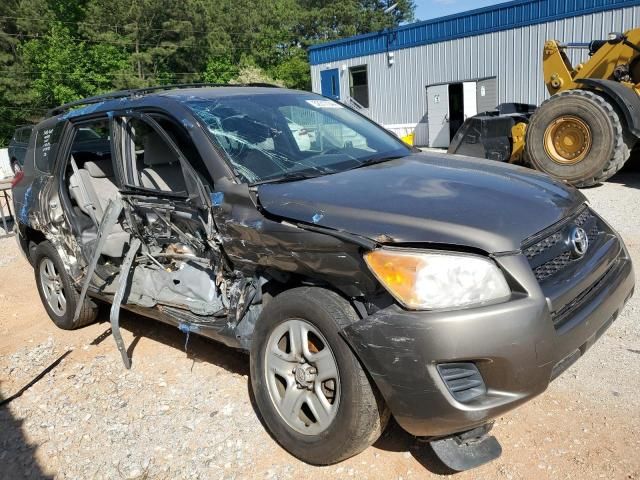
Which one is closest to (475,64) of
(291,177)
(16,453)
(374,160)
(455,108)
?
(455,108)

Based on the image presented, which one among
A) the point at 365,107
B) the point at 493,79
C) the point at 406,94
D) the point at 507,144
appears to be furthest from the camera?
the point at 365,107

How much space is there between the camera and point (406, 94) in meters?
19.3

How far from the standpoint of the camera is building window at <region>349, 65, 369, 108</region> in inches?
825

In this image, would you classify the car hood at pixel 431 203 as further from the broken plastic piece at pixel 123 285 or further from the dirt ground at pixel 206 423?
the broken plastic piece at pixel 123 285

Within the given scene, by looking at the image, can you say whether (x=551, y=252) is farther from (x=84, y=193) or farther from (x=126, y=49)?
(x=126, y=49)

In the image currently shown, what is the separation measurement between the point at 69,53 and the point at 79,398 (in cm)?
3404

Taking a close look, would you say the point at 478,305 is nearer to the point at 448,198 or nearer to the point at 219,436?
the point at 448,198

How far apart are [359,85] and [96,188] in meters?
18.2

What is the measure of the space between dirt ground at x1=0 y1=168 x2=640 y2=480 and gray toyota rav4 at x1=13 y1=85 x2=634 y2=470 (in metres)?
0.25

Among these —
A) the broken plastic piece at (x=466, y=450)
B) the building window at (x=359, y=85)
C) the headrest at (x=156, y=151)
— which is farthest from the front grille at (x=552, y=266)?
the building window at (x=359, y=85)

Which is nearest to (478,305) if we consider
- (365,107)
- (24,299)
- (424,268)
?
(424,268)

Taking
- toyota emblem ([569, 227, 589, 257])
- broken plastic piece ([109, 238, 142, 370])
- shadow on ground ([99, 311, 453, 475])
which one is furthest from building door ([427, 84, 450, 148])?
toyota emblem ([569, 227, 589, 257])

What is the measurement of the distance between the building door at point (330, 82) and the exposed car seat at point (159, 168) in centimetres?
1813

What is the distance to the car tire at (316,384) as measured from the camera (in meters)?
2.35
